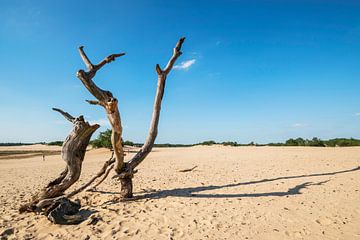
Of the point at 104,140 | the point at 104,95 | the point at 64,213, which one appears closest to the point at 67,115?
the point at 104,95

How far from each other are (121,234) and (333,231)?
4255 millimetres

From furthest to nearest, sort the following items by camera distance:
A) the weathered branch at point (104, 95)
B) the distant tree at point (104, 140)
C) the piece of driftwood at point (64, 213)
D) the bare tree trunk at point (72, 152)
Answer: the distant tree at point (104, 140)
the bare tree trunk at point (72, 152)
the weathered branch at point (104, 95)
the piece of driftwood at point (64, 213)

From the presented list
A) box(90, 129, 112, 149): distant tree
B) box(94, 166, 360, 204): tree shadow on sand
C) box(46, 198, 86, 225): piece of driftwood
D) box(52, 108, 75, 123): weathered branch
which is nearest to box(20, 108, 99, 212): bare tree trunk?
box(52, 108, 75, 123): weathered branch

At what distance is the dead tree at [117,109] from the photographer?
6.09m

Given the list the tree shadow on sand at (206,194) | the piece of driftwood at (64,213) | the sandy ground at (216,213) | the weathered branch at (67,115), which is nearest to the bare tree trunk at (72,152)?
the weathered branch at (67,115)

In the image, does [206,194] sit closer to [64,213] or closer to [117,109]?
[117,109]

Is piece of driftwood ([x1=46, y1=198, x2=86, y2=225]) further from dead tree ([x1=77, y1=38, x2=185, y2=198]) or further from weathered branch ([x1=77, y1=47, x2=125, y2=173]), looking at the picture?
weathered branch ([x1=77, y1=47, x2=125, y2=173])

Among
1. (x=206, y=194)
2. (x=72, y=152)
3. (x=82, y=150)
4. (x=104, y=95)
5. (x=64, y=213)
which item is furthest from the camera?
(x=206, y=194)

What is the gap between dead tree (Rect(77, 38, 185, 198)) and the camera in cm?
609

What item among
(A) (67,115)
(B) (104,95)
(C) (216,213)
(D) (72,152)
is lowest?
(C) (216,213)

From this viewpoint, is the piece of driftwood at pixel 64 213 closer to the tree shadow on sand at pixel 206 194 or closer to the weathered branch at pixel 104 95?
the tree shadow on sand at pixel 206 194

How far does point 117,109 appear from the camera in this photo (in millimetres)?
6340

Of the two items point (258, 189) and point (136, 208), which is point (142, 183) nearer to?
point (136, 208)

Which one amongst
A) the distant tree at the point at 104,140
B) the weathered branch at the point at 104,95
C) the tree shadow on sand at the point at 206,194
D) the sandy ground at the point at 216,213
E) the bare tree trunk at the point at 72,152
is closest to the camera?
the sandy ground at the point at 216,213
